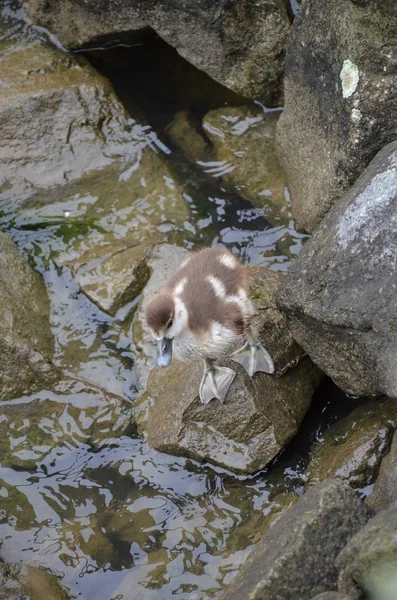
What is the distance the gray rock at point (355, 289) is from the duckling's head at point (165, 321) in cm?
63

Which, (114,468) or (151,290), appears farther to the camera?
(151,290)

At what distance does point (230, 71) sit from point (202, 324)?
2672 mm

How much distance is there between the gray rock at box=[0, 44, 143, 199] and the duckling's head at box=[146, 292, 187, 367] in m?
2.44

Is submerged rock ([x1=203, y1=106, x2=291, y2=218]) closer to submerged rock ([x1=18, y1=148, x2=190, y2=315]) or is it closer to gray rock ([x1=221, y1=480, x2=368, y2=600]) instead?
submerged rock ([x1=18, y1=148, x2=190, y2=315])

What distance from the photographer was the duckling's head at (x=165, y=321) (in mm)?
4742

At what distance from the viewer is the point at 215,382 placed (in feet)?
17.3

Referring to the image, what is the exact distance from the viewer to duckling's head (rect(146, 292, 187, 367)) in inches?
187

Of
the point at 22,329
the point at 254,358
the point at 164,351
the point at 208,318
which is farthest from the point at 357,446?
the point at 22,329

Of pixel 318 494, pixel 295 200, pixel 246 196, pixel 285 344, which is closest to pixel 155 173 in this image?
pixel 246 196

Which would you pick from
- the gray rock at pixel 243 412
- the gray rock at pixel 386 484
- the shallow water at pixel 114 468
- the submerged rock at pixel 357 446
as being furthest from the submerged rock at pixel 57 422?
the gray rock at pixel 386 484

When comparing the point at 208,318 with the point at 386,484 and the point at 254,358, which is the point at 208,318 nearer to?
the point at 254,358

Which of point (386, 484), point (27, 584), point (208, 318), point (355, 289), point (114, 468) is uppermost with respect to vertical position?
Result: point (355, 289)

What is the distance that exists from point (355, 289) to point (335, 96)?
5.34 ft

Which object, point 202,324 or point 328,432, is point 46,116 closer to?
point 202,324
